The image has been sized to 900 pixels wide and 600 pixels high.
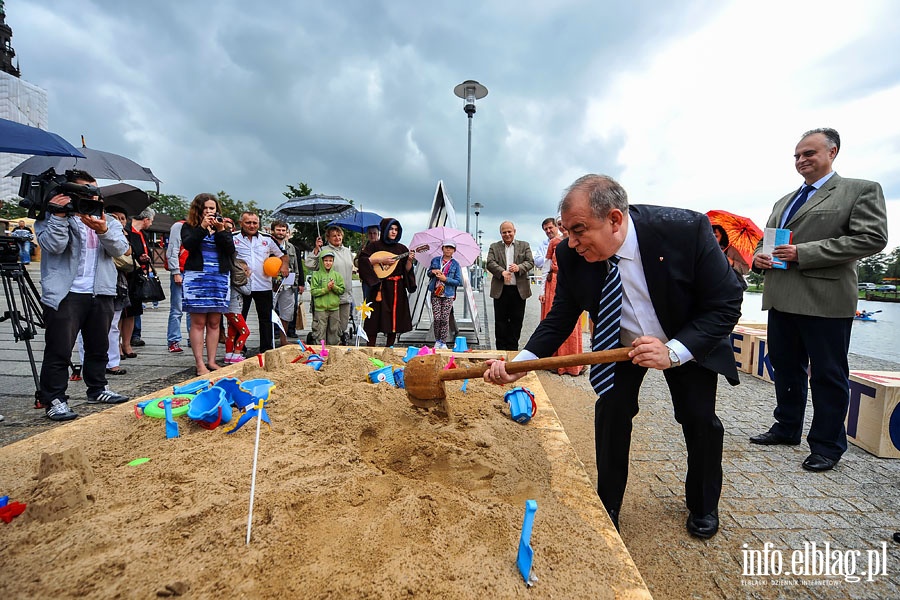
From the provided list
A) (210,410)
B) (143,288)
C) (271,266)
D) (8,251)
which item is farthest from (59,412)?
(271,266)

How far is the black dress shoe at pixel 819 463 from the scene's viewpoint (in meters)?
2.62

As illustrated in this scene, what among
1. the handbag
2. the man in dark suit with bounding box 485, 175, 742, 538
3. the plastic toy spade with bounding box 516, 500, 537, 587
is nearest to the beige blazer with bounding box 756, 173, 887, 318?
the man in dark suit with bounding box 485, 175, 742, 538

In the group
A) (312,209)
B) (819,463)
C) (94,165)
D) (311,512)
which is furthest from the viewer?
(312,209)

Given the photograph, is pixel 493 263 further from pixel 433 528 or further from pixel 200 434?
pixel 433 528

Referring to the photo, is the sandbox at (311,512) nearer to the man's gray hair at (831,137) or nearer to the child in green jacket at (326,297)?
the man's gray hair at (831,137)

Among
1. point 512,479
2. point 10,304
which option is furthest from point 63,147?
point 512,479

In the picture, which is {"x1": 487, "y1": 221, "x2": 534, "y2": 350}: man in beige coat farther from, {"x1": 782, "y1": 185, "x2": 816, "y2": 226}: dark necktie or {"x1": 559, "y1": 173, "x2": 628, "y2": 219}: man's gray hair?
{"x1": 559, "y1": 173, "x2": 628, "y2": 219}: man's gray hair

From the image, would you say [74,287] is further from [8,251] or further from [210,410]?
[210,410]

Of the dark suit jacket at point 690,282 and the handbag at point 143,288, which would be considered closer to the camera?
the dark suit jacket at point 690,282

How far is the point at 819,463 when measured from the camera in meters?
2.63

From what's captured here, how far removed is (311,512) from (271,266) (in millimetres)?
4134

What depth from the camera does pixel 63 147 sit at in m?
3.47

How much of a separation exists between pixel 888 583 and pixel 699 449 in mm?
770

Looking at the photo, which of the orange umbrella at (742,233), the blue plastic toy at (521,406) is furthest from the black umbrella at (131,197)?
the orange umbrella at (742,233)
